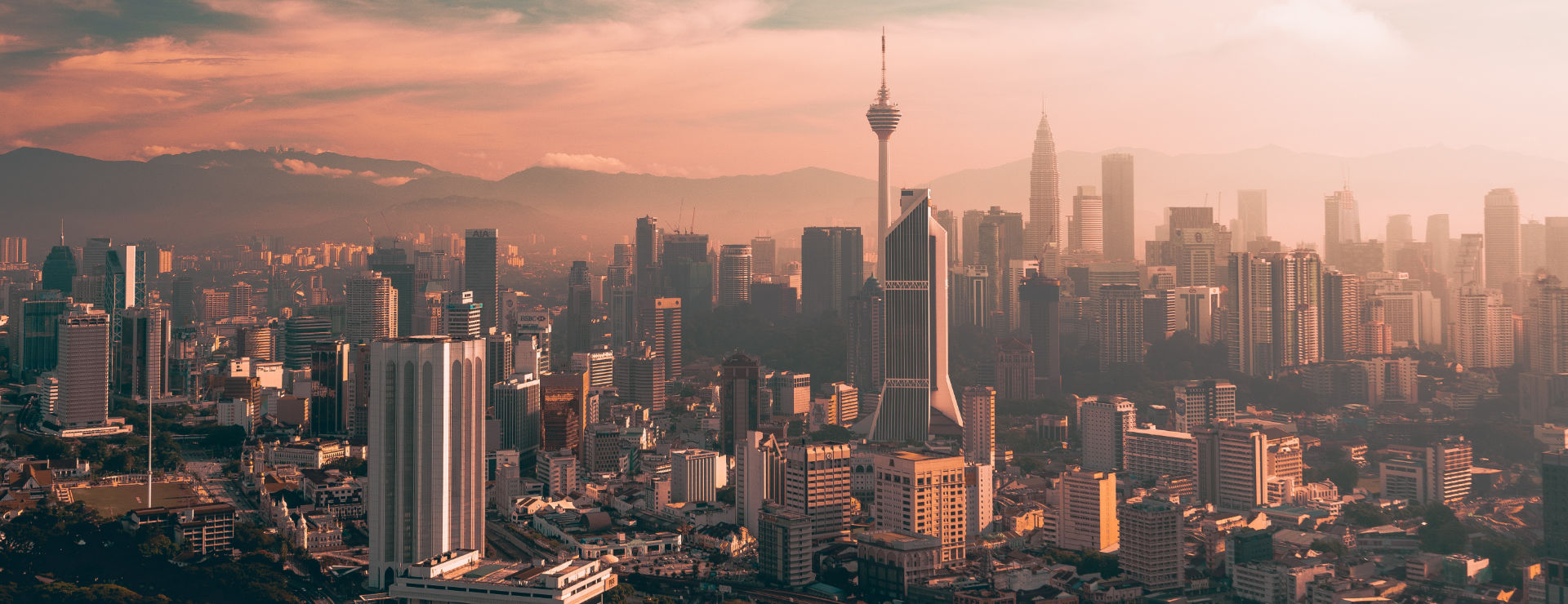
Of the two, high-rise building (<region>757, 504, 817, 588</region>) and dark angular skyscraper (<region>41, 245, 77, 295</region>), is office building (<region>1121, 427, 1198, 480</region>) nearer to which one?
high-rise building (<region>757, 504, 817, 588</region>)

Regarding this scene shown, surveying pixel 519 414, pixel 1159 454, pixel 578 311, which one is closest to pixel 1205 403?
pixel 1159 454

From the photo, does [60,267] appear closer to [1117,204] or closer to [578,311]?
[578,311]

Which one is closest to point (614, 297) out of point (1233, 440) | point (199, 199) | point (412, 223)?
point (412, 223)

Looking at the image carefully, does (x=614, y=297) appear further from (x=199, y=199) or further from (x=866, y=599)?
(x=866, y=599)

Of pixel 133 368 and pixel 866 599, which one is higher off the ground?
pixel 133 368

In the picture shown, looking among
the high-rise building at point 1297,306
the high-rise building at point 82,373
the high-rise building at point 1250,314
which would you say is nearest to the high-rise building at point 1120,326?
the high-rise building at point 1250,314

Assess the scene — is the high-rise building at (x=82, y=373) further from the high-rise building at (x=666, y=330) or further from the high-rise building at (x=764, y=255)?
the high-rise building at (x=764, y=255)
